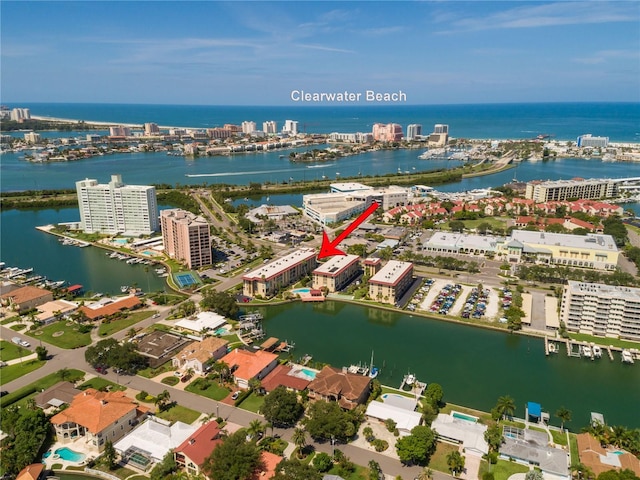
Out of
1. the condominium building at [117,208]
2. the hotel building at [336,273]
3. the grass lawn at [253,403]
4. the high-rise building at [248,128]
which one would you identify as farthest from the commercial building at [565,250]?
the high-rise building at [248,128]

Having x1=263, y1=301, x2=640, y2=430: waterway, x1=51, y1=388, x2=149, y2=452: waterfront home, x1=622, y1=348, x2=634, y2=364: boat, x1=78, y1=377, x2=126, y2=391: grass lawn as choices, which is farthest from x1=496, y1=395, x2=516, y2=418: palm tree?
x1=78, y1=377, x2=126, y2=391: grass lawn

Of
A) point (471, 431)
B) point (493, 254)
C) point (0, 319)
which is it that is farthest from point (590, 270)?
point (0, 319)

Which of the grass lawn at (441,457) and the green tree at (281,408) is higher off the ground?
the green tree at (281,408)

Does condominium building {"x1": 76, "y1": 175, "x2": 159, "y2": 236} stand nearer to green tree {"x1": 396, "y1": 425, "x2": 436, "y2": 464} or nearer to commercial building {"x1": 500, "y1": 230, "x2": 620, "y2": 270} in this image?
commercial building {"x1": 500, "y1": 230, "x2": 620, "y2": 270}

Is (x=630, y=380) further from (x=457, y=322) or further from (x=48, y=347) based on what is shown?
(x=48, y=347)

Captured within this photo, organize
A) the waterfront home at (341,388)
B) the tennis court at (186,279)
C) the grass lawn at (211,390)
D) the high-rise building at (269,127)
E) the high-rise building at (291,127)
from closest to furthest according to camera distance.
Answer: the waterfront home at (341,388) < the grass lawn at (211,390) < the tennis court at (186,279) < the high-rise building at (269,127) < the high-rise building at (291,127)

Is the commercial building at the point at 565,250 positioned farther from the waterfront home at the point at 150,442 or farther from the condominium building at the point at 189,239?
the waterfront home at the point at 150,442
